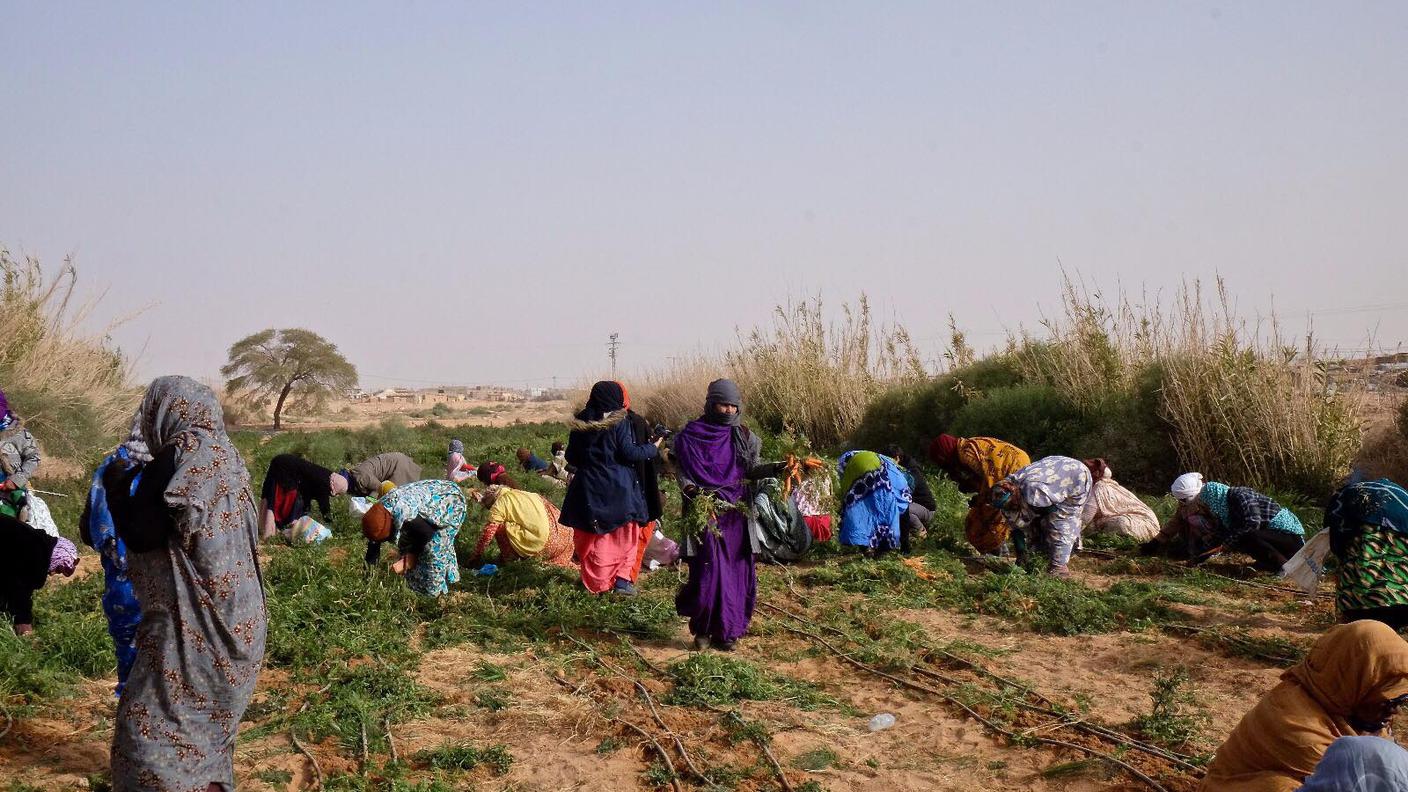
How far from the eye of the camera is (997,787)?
4.45 m

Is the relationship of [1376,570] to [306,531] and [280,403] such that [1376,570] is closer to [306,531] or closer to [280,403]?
[306,531]

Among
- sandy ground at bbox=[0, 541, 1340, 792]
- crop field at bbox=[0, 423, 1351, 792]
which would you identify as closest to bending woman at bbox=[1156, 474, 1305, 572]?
crop field at bbox=[0, 423, 1351, 792]

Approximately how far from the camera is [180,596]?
3.53 m

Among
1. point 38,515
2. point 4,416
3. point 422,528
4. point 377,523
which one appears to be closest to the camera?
point 377,523

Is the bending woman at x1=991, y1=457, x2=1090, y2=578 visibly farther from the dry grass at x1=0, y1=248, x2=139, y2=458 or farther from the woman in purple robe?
the dry grass at x1=0, y1=248, x2=139, y2=458

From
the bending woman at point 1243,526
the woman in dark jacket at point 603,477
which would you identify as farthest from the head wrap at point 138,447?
the bending woman at point 1243,526

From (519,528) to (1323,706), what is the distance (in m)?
6.03

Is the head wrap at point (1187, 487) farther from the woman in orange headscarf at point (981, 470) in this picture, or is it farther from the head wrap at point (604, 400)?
the head wrap at point (604, 400)

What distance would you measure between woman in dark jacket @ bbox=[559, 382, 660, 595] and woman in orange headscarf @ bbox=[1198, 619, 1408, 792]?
4.55 meters

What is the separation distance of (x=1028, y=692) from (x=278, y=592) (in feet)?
15.5

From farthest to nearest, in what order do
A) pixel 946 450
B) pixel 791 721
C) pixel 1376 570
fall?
pixel 946 450
pixel 1376 570
pixel 791 721

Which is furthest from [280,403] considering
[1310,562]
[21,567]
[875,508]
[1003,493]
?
[1310,562]

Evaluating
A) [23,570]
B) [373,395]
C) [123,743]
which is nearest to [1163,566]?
[123,743]

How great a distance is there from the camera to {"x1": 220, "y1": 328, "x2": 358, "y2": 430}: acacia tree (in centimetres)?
3716
